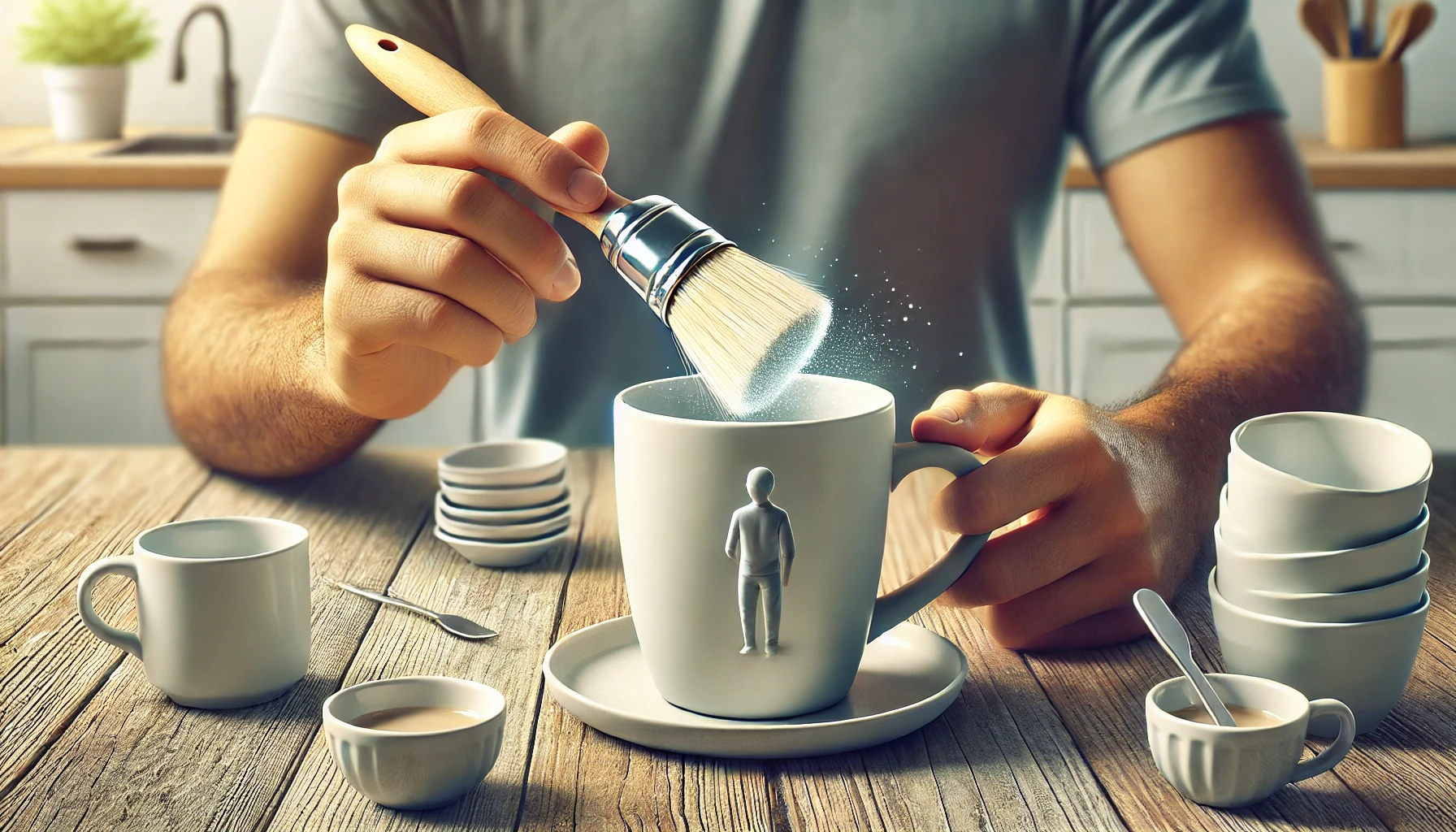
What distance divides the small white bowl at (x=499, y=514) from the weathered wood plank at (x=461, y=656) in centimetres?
4

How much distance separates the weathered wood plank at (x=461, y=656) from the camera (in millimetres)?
628

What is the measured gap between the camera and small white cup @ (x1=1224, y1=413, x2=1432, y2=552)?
2.27 ft

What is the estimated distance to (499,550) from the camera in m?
1.01

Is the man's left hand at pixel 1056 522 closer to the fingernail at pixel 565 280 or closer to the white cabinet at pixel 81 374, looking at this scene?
the fingernail at pixel 565 280

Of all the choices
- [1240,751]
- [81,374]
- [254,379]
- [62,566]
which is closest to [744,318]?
[1240,751]

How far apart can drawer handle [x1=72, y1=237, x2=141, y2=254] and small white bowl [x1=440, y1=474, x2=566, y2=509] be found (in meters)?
1.92

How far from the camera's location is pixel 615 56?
1.57m

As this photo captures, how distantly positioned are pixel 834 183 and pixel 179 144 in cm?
202

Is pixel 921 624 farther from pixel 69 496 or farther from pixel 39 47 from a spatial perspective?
pixel 39 47

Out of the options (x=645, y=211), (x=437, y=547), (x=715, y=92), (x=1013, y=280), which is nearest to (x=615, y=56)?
(x=715, y=92)

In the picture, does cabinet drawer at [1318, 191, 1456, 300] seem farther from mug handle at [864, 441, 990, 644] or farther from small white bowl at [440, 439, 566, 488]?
mug handle at [864, 441, 990, 644]

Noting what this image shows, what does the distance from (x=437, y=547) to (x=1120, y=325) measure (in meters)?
2.04

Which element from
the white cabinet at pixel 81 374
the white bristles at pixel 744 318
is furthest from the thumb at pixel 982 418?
the white cabinet at pixel 81 374

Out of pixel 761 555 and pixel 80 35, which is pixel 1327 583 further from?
pixel 80 35
